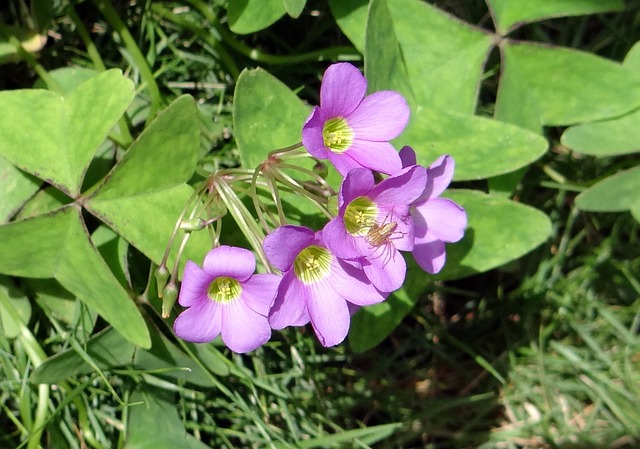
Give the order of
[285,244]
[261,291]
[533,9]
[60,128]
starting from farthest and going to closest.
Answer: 1. [533,9]
2. [60,128]
3. [261,291]
4. [285,244]

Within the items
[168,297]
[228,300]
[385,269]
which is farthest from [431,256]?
[168,297]

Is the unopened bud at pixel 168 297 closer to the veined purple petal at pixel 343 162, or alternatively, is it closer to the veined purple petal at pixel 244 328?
the veined purple petal at pixel 244 328

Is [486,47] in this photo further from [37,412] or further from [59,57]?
[37,412]

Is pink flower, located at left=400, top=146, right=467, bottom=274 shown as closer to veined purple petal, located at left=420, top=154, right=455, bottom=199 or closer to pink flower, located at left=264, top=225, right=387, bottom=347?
veined purple petal, located at left=420, top=154, right=455, bottom=199

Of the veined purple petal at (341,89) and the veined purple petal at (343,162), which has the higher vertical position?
the veined purple petal at (341,89)

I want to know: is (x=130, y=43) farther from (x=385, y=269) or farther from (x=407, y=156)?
(x=385, y=269)

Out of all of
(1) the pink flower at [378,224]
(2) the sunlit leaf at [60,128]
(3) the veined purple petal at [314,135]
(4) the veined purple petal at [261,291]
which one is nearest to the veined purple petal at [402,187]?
(1) the pink flower at [378,224]

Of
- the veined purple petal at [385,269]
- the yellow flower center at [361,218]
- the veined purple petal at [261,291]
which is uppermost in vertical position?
the yellow flower center at [361,218]

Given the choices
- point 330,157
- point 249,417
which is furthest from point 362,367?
point 330,157
